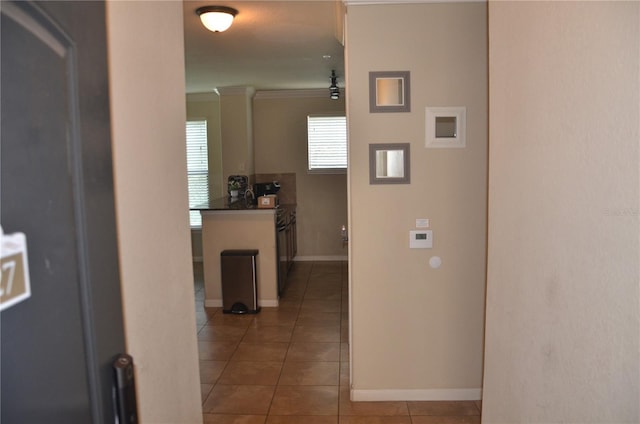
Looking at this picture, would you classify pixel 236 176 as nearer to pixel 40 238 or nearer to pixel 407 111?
pixel 407 111

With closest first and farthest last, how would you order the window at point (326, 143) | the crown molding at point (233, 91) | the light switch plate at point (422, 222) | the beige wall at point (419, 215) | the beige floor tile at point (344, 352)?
A: the beige wall at point (419, 215)
the light switch plate at point (422, 222)
the beige floor tile at point (344, 352)
the crown molding at point (233, 91)
the window at point (326, 143)

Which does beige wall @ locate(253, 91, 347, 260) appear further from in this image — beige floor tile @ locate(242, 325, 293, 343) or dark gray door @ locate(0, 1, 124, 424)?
dark gray door @ locate(0, 1, 124, 424)

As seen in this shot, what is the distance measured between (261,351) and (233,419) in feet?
3.54

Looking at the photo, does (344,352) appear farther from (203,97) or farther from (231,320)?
(203,97)

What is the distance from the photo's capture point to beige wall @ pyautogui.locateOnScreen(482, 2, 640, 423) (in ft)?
2.74

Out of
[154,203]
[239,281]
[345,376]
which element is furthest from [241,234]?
[154,203]

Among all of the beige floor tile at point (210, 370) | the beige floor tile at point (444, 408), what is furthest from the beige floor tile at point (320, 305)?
the beige floor tile at point (444, 408)

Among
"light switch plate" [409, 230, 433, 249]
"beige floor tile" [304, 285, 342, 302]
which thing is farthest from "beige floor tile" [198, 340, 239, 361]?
"light switch plate" [409, 230, 433, 249]

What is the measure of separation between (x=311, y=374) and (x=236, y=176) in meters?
4.00

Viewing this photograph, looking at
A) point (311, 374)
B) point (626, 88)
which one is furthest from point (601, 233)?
point (311, 374)

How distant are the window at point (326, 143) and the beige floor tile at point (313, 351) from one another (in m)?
3.88

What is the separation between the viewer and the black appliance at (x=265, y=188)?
23.8ft

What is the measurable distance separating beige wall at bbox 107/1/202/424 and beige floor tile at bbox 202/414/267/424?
5.25ft

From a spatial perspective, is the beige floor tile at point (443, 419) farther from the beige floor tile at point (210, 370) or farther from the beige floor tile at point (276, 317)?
the beige floor tile at point (276, 317)
